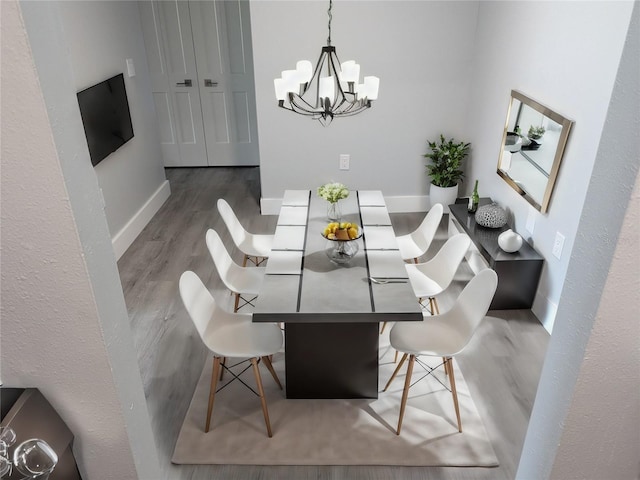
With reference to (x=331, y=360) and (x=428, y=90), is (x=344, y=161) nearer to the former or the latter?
(x=428, y=90)

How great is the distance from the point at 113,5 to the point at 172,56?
149 cm

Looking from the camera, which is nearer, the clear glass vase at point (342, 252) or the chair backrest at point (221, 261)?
the clear glass vase at point (342, 252)

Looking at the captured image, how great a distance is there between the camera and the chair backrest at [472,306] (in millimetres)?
2410

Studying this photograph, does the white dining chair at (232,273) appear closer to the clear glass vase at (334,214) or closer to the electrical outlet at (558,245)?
the clear glass vase at (334,214)

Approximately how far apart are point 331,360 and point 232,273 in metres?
0.91

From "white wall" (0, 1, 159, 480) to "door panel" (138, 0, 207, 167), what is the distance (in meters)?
5.21

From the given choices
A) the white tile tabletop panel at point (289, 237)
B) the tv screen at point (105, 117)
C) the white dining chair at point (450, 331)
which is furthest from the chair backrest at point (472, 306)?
the tv screen at point (105, 117)

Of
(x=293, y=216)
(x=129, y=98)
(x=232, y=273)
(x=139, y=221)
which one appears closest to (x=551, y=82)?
(x=293, y=216)

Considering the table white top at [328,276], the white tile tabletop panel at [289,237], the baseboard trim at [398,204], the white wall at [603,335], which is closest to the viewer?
the white wall at [603,335]

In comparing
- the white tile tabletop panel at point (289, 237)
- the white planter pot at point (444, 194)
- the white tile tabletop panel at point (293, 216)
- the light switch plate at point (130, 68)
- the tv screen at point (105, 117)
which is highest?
the light switch plate at point (130, 68)

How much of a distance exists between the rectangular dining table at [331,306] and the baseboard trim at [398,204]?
193 centimetres

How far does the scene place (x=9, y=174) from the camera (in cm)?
90

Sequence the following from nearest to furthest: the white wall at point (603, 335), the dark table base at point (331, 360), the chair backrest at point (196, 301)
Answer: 1. the white wall at point (603, 335)
2. the chair backrest at point (196, 301)
3. the dark table base at point (331, 360)

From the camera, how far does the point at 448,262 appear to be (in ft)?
10.2
